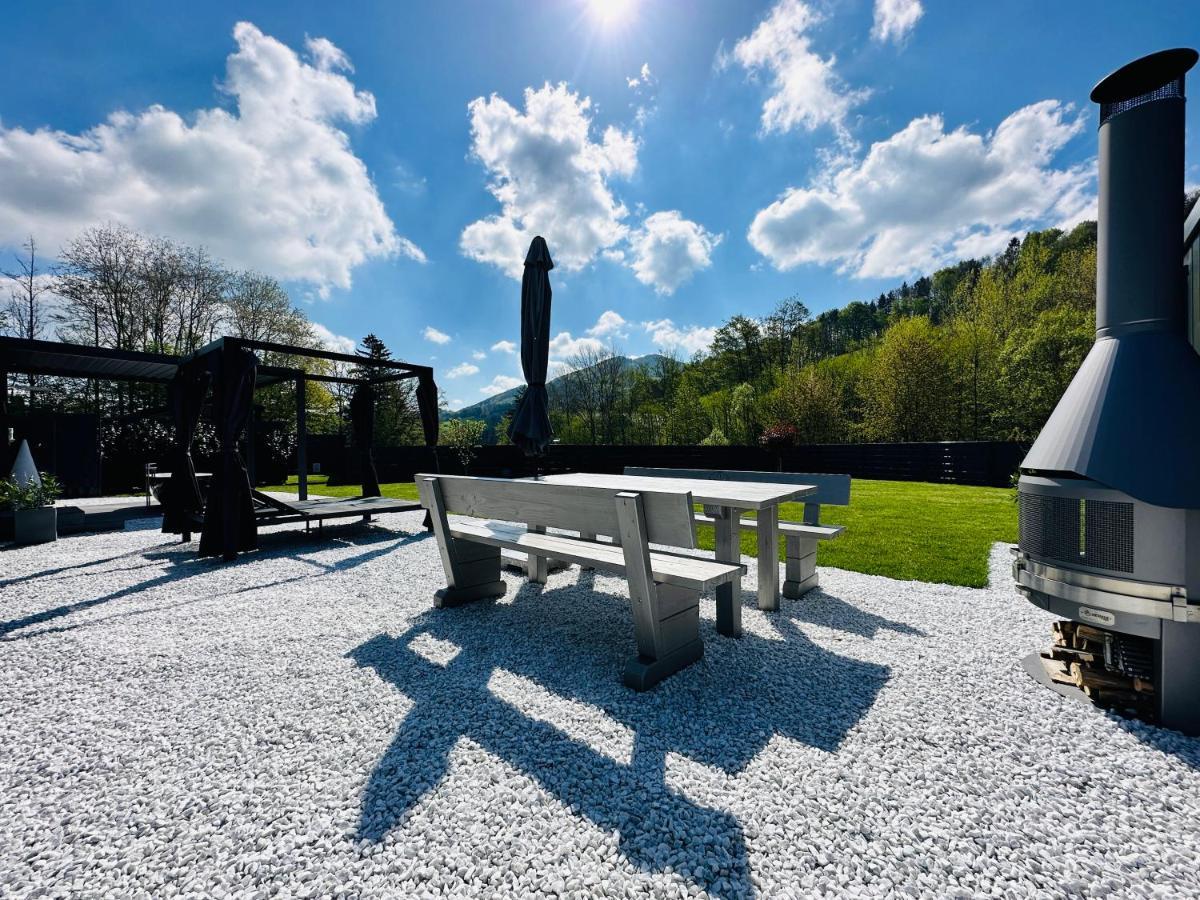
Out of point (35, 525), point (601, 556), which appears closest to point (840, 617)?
point (601, 556)

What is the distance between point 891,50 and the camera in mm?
6711

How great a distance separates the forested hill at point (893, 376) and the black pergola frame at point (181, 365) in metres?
11.2

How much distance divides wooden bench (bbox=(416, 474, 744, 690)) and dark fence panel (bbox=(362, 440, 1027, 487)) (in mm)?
10010

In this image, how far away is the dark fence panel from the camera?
13586mm

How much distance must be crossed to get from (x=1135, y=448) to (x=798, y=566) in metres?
2.18

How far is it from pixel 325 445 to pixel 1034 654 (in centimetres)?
1965

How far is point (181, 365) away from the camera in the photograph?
6883 millimetres

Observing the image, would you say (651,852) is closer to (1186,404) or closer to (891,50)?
(1186,404)

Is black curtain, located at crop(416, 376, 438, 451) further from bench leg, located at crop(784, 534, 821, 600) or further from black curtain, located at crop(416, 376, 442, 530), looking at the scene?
bench leg, located at crop(784, 534, 821, 600)

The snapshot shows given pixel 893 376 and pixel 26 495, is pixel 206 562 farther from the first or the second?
pixel 893 376

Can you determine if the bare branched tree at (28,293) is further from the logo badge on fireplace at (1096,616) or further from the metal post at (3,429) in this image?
the logo badge on fireplace at (1096,616)

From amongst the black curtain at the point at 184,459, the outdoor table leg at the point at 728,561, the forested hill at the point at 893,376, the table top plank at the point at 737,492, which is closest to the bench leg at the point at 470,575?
the table top plank at the point at 737,492

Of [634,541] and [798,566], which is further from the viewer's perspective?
[798,566]

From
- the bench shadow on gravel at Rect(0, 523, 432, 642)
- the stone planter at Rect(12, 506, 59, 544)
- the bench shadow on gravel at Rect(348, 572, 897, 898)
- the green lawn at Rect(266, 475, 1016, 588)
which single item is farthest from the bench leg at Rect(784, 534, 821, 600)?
the stone planter at Rect(12, 506, 59, 544)
